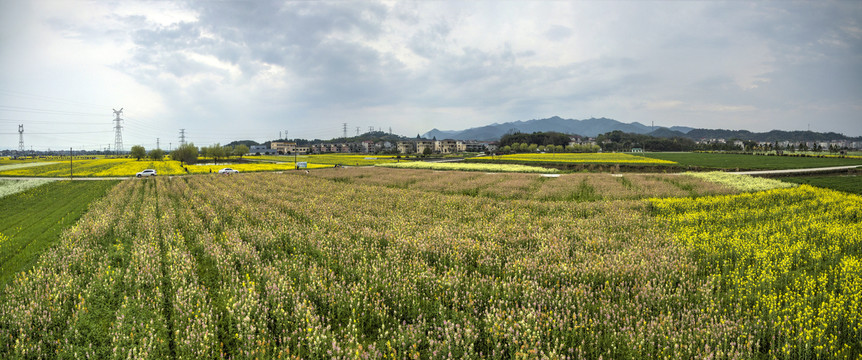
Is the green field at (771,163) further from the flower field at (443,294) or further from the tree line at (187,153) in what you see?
the tree line at (187,153)

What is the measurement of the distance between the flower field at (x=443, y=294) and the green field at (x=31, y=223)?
1.06 metres

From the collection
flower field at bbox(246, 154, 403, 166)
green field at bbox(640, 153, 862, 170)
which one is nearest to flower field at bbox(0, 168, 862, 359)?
green field at bbox(640, 153, 862, 170)

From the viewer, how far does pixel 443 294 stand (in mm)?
7938

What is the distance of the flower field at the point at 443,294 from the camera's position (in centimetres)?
602

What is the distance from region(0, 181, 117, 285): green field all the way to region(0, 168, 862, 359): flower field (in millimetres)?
1063

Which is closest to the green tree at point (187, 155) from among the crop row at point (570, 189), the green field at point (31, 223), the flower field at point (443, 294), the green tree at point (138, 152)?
the green tree at point (138, 152)

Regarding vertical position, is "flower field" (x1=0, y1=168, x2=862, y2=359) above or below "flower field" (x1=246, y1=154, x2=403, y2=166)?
below

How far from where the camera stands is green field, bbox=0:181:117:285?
11500mm

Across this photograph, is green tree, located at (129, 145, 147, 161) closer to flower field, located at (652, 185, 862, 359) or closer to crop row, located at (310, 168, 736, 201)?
crop row, located at (310, 168, 736, 201)

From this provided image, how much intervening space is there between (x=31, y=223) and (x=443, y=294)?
2319 cm

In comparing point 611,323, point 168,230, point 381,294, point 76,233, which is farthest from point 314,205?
point 611,323

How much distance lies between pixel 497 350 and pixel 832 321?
6.61 m

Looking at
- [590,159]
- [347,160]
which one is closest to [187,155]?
[347,160]

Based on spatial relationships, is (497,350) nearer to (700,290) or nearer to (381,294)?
(381,294)
